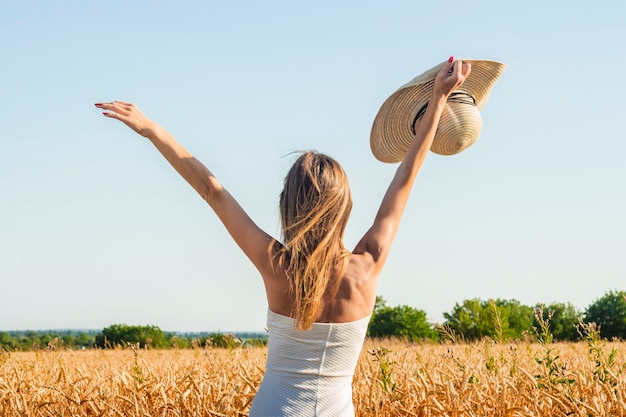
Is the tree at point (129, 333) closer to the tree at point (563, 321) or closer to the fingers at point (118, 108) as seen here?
the tree at point (563, 321)

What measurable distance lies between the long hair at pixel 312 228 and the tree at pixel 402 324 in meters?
25.7

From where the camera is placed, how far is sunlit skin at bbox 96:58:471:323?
241 cm

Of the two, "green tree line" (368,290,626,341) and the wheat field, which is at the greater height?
"green tree line" (368,290,626,341)

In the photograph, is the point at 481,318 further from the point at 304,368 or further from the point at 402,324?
the point at 304,368

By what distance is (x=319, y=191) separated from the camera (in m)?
2.38

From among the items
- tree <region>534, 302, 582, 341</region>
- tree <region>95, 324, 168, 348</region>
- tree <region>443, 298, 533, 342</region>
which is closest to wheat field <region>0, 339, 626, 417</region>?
tree <region>443, 298, 533, 342</region>

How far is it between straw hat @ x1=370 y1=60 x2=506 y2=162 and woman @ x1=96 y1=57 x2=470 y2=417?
174 cm

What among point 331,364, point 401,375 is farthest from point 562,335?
point 331,364

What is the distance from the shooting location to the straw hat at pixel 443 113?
410cm

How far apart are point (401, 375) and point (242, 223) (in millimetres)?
2832

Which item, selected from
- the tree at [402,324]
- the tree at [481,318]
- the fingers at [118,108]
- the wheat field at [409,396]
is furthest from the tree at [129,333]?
the fingers at [118,108]

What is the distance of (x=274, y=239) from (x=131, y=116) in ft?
2.85

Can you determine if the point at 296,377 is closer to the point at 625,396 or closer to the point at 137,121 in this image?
the point at 137,121

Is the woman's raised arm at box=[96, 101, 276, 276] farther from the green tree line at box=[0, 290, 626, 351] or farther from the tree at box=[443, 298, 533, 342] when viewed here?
the green tree line at box=[0, 290, 626, 351]
